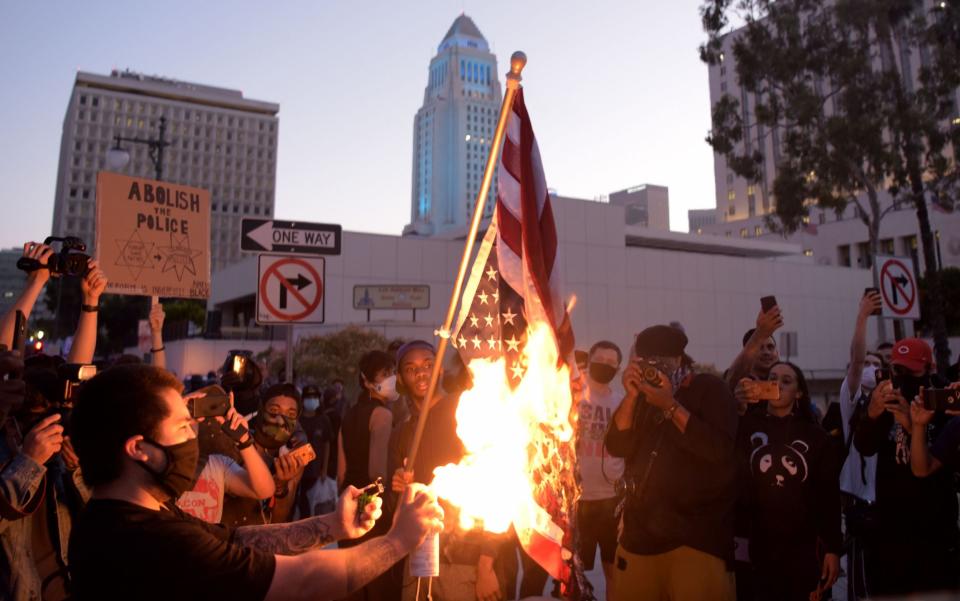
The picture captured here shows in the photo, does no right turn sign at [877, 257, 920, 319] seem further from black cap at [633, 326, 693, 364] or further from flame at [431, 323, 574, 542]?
flame at [431, 323, 574, 542]

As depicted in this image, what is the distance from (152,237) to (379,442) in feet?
8.24

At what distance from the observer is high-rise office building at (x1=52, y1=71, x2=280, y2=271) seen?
14000 centimetres

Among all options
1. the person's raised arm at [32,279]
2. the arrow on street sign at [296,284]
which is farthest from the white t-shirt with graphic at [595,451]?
the person's raised arm at [32,279]

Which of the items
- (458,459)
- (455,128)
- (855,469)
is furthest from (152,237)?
(455,128)

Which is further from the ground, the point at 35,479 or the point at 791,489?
the point at 35,479

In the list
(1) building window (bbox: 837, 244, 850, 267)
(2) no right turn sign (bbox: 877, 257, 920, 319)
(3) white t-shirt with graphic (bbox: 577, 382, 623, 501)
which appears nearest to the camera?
(3) white t-shirt with graphic (bbox: 577, 382, 623, 501)

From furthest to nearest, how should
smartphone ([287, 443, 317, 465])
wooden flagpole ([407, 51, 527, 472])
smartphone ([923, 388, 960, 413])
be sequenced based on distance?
1. smartphone ([287, 443, 317, 465])
2. smartphone ([923, 388, 960, 413])
3. wooden flagpole ([407, 51, 527, 472])

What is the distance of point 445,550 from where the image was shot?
4215 millimetres

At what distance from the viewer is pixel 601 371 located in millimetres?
6039

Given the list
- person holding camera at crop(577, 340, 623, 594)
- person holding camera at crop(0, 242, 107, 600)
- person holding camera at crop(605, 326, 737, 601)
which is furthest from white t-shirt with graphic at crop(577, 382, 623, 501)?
person holding camera at crop(0, 242, 107, 600)

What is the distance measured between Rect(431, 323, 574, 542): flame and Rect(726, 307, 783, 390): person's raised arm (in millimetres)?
2190

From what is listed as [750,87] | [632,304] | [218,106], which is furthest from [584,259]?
[218,106]

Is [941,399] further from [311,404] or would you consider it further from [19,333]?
[311,404]

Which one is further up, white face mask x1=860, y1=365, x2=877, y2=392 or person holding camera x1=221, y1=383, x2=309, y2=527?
white face mask x1=860, y1=365, x2=877, y2=392
